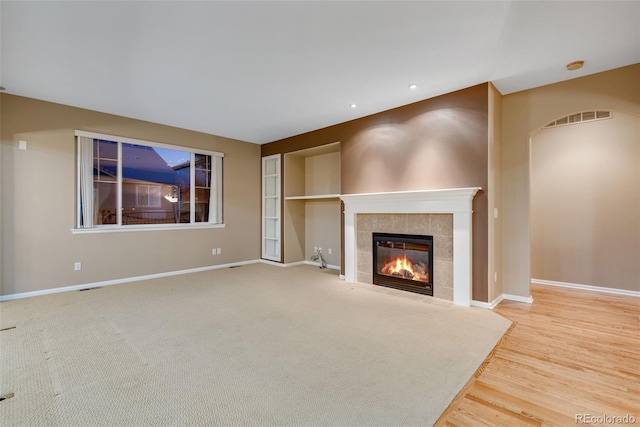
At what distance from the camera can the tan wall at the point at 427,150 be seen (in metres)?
3.52

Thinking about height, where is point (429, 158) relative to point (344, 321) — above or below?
above

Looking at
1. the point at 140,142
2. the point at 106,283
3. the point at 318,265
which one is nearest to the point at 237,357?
the point at 106,283

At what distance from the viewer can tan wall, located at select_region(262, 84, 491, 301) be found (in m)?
3.52

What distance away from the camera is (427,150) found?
3.97 meters

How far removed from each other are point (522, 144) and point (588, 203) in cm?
161

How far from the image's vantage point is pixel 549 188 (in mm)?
4547

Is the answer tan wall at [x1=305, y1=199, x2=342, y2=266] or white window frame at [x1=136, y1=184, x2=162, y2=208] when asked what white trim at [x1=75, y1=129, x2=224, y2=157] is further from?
tan wall at [x1=305, y1=199, x2=342, y2=266]

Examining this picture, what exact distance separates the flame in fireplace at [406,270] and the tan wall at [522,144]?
1.03 m

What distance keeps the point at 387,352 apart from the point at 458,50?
285cm

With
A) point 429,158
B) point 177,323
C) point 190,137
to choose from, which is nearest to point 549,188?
point 429,158

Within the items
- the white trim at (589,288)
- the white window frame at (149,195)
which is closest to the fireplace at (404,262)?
the white trim at (589,288)

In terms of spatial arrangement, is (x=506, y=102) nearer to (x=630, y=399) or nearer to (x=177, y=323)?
(x=630, y=399)
